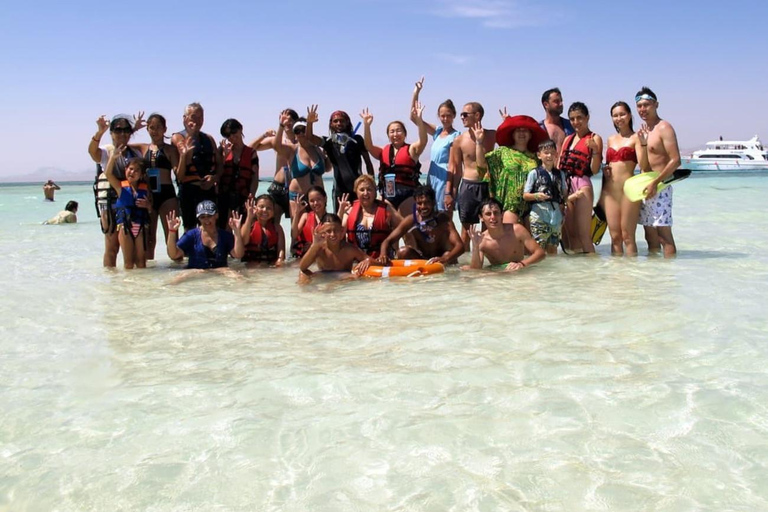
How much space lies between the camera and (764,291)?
5891mm

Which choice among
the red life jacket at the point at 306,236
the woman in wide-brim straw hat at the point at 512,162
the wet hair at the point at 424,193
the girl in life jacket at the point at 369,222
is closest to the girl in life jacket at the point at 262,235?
the red life jacket at the point at 306,236

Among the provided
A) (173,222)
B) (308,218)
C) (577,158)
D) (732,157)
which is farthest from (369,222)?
(732,157)

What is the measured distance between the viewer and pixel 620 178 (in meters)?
7.61

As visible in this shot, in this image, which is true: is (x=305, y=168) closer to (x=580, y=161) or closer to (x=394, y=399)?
(x=580, y=161)

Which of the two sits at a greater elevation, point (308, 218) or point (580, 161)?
point (580, 161)

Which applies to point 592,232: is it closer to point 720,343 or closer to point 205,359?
point 720,343

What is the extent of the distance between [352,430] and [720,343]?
264cm

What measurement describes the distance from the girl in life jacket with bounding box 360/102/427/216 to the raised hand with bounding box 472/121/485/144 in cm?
66

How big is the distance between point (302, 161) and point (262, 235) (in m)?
1.07

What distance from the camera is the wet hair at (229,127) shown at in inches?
323

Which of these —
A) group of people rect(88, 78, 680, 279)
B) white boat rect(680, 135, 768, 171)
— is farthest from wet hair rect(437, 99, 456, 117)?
white boat rect(680, 135, 768, 171)

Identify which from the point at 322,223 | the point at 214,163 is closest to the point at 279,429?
the point at 322,223

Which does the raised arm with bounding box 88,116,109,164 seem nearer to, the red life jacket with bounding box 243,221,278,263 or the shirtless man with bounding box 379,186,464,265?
the red life jacket with bounding box 243,221,278,263

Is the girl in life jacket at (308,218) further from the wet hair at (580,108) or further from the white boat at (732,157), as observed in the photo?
the white boat at (732,157)
